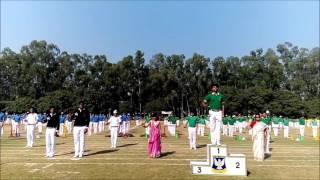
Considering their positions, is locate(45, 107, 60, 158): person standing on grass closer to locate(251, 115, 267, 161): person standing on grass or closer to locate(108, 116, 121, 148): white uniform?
locate(108, 116, 121, 148): white uniform

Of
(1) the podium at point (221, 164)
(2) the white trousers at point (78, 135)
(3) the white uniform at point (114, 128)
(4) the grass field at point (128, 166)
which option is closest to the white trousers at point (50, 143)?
(4) the grass field at point (128, 166)

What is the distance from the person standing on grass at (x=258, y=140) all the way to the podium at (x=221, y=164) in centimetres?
481

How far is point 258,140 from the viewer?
20906 millimetres

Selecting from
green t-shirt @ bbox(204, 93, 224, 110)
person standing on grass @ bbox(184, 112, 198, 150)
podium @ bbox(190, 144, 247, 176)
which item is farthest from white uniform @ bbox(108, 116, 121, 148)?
podium @ bbox(190, 144, 247, 176)

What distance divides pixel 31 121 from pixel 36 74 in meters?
83.1

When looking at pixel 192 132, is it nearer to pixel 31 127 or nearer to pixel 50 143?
pixel 50 143

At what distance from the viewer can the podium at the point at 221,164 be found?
52.0ft

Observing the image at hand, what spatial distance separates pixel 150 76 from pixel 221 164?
9436 cm

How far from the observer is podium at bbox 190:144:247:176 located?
15.8 m

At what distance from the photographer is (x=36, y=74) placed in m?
107

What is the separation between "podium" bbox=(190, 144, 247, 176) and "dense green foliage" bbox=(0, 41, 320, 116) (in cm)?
8663

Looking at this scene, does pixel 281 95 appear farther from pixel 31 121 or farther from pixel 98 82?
A: pixel 31 121

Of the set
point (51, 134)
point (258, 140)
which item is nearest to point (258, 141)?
point (258, 140)

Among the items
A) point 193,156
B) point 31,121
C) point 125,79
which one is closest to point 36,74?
point 125,79
